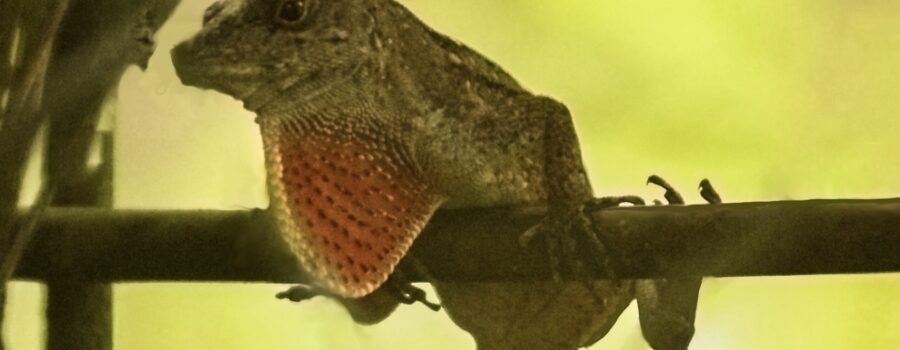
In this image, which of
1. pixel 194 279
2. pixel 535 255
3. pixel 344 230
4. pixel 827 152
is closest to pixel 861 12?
pixel 827 152

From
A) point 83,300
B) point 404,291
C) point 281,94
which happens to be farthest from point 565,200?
point 83,300

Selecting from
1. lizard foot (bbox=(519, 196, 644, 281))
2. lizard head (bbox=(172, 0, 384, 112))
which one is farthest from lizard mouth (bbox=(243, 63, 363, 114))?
lizard foot (bbox=(519, 196, 644, 281))

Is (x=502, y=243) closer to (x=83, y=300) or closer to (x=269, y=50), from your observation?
(x=269, y=50)

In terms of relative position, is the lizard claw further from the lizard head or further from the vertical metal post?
the vertical metal post

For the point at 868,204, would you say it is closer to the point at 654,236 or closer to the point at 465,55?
the point at 654,236

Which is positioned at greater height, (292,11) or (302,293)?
(292,11)

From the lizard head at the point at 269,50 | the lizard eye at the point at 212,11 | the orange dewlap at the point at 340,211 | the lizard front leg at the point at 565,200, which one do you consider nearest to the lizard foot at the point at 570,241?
the lizard front leg at the point at 565,200

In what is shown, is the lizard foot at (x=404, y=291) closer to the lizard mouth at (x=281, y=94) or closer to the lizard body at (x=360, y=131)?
the lizard body at (x=360, y=131)
